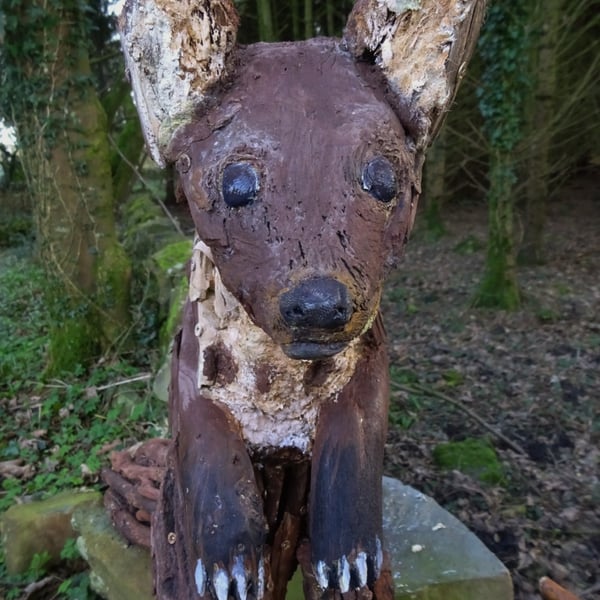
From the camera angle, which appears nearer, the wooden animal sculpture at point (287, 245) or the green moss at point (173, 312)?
the wooden animal sculpture at point (287, 245)

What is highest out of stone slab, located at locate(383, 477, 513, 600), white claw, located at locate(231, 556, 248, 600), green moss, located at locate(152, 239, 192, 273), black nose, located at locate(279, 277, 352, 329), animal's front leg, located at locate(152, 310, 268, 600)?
black nose, located at locate(279, 277, 352, 329)

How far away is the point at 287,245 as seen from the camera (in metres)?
1.04

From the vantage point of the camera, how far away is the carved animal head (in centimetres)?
105

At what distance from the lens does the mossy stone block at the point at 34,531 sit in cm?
308

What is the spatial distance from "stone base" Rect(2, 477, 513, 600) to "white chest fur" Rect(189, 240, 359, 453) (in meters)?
1.14

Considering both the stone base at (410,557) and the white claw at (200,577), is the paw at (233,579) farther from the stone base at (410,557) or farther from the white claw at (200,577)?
the stone base at (410,557)

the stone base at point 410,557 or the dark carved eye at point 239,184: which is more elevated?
the dark carved eye at point 239,184

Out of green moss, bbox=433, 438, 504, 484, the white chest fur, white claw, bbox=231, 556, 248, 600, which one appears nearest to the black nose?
the white chest fur

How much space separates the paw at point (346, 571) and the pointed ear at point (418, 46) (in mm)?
906

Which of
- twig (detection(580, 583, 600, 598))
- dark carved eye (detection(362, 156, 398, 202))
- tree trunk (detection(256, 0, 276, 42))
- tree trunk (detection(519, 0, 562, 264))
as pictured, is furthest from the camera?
tree trunk (detection(256, 0, 276, 42))

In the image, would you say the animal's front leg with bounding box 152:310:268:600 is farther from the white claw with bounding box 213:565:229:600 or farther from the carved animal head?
the carved animal head

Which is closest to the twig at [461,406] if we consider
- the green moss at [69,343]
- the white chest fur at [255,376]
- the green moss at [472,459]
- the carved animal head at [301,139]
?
the green moss at [472,459]

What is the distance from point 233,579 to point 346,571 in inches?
9.9

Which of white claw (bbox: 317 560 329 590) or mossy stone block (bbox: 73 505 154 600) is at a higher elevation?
white claw (bbox: 317 560 329 590)
